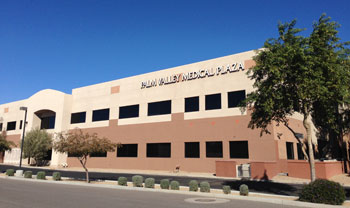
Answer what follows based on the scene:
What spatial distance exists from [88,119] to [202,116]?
2100 centimetres

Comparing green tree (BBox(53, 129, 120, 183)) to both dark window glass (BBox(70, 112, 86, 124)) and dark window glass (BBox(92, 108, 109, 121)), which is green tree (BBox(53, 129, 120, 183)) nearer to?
dark window glass (BBox(92, 108, 109, 121))

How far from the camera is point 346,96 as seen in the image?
46.5 feet

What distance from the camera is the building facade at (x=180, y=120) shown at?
2908 centimetres

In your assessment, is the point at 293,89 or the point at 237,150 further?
the point at 237,150

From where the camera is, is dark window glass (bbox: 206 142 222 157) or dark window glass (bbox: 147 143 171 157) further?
dark window glass (bbox: 147 143 171 157)

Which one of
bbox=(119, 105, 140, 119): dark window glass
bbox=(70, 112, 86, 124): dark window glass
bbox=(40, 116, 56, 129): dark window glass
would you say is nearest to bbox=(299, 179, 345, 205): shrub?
bbox=(119, 105, 140, 119): dark window glass

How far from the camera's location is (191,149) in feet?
105

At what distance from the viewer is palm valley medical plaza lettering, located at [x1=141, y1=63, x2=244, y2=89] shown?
101 ft

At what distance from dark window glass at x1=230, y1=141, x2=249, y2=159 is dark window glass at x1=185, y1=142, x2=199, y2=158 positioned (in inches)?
170

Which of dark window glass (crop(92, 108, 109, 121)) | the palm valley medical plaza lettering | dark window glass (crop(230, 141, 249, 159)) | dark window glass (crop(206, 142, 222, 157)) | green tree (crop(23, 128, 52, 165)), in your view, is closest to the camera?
dark window glass (crop(230, 141, 249, 159))

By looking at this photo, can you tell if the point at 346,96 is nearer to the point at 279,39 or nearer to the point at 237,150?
the point at 279,39

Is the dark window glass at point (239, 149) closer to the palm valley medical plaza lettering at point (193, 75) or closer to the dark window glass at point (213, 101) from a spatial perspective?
the dark window glass at point (213, 101)

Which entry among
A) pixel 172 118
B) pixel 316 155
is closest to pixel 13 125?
pixel 172 118

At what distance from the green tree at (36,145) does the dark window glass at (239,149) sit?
30.8 metres
